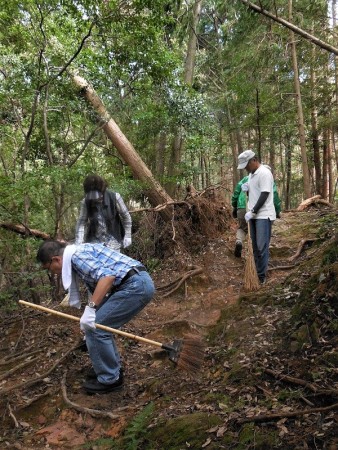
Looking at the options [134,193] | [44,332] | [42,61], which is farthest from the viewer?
[134,193]

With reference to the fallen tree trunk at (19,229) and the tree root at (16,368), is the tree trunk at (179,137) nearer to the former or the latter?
the fallen tree trunk at (19,229)

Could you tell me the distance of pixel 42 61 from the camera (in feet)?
21.3

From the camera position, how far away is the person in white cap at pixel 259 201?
5.33m

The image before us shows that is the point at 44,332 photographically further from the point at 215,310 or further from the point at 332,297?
the point at 332,297

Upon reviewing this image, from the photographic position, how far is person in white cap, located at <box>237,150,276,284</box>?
17.5 feet

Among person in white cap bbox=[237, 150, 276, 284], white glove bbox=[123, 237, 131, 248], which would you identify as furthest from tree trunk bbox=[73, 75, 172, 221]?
white glove bbox=[123, 237, 131, 248]

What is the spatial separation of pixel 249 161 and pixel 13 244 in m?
4.35

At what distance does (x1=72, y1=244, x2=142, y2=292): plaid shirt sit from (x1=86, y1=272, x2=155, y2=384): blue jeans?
0.13m

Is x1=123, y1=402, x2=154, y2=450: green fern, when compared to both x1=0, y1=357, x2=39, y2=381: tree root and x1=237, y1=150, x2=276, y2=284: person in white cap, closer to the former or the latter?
x1=0, y1=357, x2=39, y2=381: tree root

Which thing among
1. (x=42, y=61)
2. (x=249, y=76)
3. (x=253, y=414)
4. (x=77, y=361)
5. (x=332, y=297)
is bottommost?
(x=77, y=361)

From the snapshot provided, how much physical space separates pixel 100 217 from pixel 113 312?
156 cm

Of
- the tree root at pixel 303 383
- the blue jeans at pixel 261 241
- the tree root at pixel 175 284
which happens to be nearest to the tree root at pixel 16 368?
the tree root at pixel 175 284

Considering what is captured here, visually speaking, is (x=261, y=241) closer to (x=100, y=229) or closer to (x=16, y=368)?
(x=100, y=229)

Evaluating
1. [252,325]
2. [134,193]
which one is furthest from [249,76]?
[252,325]
